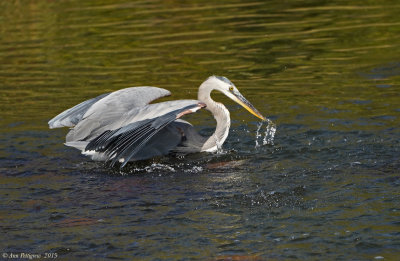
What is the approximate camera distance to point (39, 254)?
5410mm

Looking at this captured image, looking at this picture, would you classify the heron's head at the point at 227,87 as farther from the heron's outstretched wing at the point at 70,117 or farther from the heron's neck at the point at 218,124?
the heron's outstretched wing at the point at 70,117

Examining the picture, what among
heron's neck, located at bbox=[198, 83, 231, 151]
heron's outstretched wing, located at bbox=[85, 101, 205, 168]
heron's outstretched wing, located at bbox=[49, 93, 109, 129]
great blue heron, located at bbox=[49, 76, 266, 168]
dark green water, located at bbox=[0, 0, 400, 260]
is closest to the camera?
dark green water, located at bbox=[0, 0, 400, 260]

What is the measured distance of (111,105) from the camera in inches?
330

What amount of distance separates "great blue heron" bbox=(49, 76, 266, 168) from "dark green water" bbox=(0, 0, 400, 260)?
183 mm

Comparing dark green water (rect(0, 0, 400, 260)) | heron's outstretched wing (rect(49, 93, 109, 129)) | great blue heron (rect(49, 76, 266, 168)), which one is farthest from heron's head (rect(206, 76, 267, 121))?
heron's outstretched wing (rect(49, 93, 109, 129))

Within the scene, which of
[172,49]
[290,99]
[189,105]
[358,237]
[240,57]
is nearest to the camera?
[358,237]

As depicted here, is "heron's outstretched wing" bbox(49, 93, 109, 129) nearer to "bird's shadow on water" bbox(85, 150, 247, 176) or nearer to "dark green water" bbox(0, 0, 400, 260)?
"dark green water" bbox(0, 0, 400, 260)

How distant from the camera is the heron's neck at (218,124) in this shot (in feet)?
26.6

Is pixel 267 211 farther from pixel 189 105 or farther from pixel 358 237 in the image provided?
pixel 189 105

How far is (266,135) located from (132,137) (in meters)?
1.63

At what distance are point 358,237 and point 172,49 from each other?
8.86 meters

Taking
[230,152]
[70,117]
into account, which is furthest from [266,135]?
[70,117]

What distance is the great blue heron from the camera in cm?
743

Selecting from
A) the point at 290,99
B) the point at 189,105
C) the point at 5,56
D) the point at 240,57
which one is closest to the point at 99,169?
the point at 189,105
